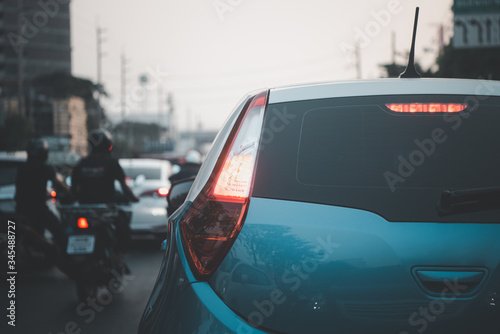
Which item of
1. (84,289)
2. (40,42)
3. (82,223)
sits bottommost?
(84,289)

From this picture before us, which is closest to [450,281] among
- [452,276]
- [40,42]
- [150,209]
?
[452,276]

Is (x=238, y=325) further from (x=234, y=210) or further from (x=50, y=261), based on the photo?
(x=50, y=261)

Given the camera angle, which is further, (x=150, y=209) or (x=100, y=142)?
(x=150, y=209)

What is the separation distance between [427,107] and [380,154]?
0.27 m

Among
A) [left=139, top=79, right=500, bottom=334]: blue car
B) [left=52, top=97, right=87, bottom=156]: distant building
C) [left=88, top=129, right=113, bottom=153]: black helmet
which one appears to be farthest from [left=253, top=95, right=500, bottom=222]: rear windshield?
[left=52, top=97, right=87, bottom=156]: distant building

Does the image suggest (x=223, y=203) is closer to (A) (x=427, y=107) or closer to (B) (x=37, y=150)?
(A) (x=427, y=107)

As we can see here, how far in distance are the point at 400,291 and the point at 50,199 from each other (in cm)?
697

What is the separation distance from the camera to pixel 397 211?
1.96 m

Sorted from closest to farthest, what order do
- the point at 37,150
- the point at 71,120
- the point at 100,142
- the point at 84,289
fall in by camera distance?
the point at 84,289 < the point at 100,142 < the point at 37,150 < the point at 71,120

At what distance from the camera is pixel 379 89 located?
2283 mm

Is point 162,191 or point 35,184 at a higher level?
point 35,184

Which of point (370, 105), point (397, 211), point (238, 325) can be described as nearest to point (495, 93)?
point (370, 105)

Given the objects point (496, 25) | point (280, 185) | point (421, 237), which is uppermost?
point (496, 25)

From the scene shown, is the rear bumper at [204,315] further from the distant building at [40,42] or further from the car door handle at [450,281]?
the distant building at [40,42]
